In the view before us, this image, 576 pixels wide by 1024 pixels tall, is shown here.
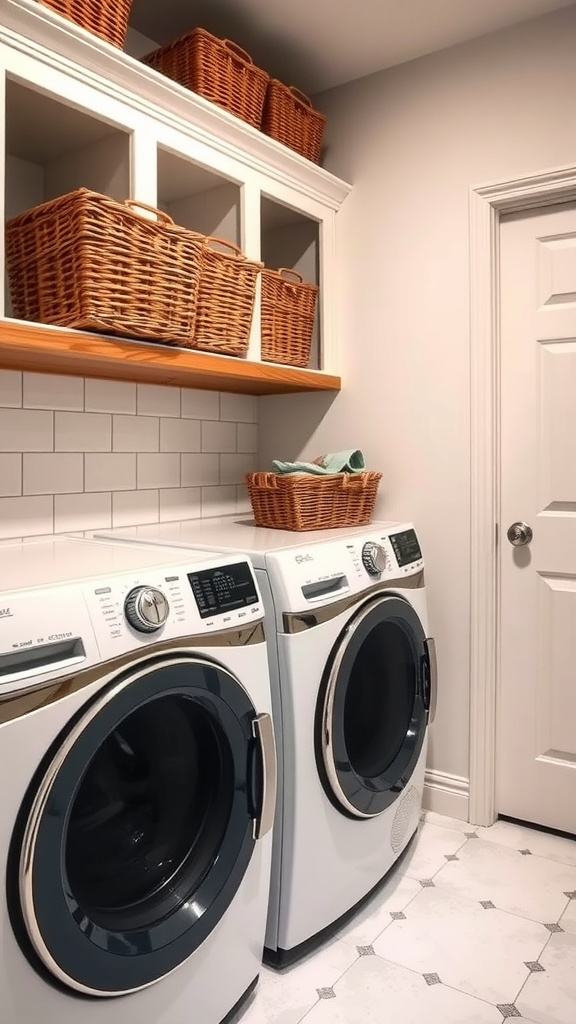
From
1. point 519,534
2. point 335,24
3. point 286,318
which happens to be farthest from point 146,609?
point 335,24

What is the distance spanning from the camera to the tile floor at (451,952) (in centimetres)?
156

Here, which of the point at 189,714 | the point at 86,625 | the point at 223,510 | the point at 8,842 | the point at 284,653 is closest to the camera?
the point at 8,842

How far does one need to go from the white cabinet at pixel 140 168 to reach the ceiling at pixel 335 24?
0.34 m

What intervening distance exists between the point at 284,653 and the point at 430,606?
37.1 inches

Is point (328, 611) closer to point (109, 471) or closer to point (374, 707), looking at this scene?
point (374, 707)

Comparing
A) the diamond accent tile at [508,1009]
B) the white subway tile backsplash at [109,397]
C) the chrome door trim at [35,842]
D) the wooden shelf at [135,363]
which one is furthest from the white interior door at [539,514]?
the chrome door trim at [35,842]

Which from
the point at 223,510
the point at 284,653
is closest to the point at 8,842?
the point at 284,653

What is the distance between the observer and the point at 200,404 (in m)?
2.47

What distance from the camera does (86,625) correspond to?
1168mm

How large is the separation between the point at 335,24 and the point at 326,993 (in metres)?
2.45

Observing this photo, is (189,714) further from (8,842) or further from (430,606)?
(430,606)

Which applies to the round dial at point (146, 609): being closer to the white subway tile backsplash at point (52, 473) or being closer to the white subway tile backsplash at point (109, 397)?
the white subway tile backsplash at point (52, 473)

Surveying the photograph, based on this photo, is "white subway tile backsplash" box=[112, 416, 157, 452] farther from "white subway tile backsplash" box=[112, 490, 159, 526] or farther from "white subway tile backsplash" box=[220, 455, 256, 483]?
"white subway tile backsplash" box=[220, 455, 256, 483]

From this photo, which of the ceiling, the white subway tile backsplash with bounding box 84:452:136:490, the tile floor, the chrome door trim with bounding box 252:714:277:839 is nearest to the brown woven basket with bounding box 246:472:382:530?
the white subway tile backsplash with bounding box 84:452:136:490
